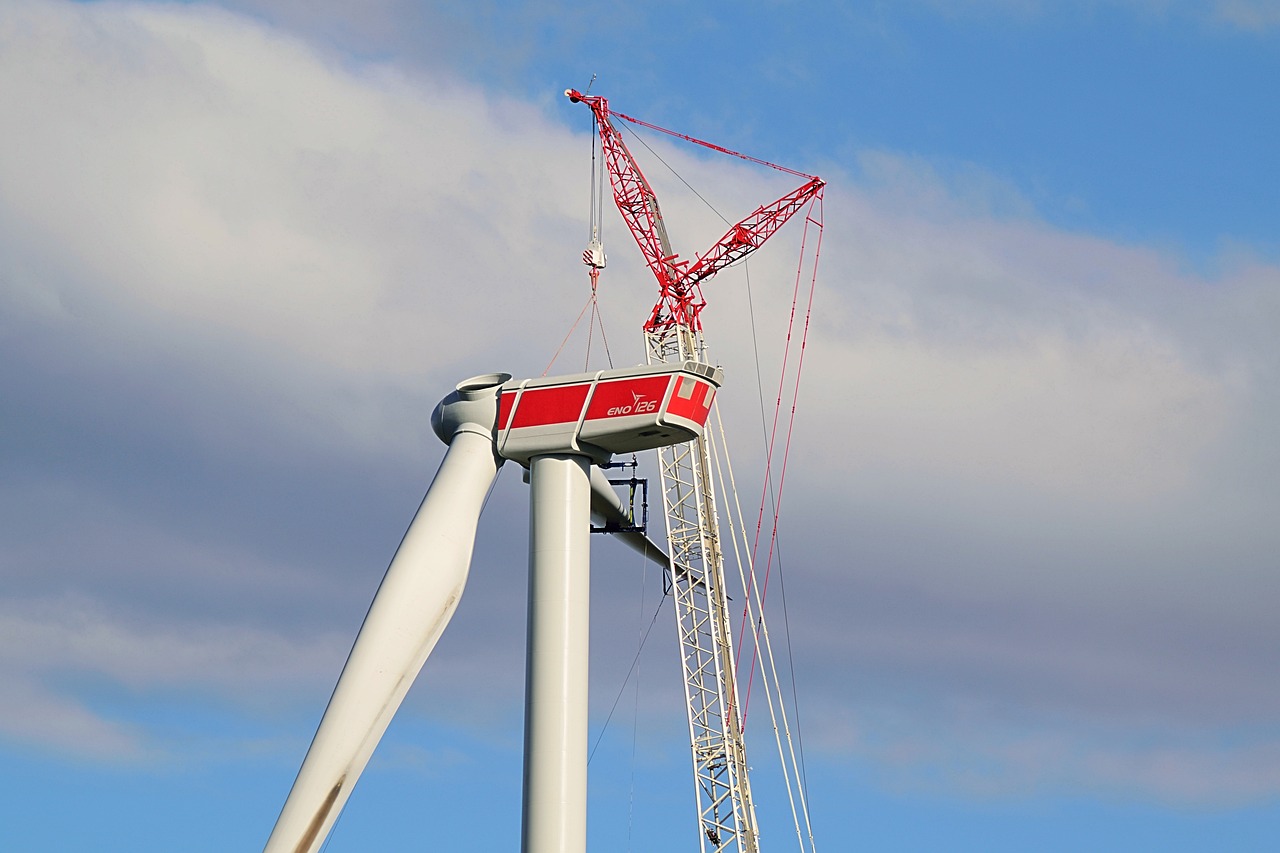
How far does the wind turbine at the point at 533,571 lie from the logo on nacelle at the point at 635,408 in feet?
0.12

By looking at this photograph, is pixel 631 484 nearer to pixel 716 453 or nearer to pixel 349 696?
pixel 349 696

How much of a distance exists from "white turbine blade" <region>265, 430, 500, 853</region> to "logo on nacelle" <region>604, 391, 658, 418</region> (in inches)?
212

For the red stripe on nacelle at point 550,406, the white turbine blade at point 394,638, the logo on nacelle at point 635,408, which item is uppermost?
the red stripe on nacelle at point 550,406

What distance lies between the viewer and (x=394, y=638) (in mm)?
66312

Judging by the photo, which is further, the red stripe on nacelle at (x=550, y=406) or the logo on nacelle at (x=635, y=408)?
the red stripe on nacelle at (x=550, y=406)

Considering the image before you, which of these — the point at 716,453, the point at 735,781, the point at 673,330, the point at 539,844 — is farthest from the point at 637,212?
the point at 539,844

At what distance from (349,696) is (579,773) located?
8.75 metres

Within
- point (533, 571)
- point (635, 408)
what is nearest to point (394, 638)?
point (533, 571)

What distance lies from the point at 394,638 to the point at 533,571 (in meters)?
5.70

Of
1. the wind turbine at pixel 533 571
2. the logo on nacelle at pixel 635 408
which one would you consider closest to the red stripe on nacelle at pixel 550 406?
the wind turbine at pixel 533 571

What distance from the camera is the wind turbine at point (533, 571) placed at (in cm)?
6372

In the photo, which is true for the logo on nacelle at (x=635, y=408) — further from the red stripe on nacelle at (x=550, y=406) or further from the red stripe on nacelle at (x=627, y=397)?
the red stripe on nacelle at (x=550, y=406)

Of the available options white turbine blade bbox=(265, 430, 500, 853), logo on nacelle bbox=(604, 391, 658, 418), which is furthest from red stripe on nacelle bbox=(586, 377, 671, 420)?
white turbine blade bbox=(265, 430, 500, 853)

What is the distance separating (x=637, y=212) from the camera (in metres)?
126
